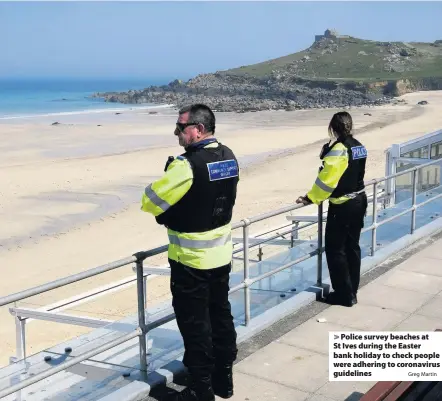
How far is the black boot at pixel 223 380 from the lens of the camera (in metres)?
4.16

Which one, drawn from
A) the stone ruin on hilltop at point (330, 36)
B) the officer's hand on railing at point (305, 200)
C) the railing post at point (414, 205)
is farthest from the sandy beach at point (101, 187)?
the stone ruin on hilltop at point (330, 36)

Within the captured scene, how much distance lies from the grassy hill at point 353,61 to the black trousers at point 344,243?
115234 mm

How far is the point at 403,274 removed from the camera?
679 cm

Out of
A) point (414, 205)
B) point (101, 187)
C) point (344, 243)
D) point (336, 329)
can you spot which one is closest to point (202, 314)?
point (336, 329)

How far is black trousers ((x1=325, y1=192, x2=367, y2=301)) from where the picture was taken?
5617 mm

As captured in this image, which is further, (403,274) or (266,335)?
(403,274)

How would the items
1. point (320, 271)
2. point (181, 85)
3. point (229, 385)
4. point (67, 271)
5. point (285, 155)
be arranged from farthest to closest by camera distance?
point (181, 85) → point (285, 155) → point (67, 271) → point (320, 271) → point (229, 385)

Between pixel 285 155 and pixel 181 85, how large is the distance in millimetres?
79968

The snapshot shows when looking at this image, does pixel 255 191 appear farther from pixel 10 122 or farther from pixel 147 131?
pixel 10 122

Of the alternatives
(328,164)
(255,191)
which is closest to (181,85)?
(255,191)

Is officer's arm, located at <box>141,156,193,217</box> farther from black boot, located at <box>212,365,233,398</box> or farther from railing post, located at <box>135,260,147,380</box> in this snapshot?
black boot, located at <box>212,365,233,398</box>

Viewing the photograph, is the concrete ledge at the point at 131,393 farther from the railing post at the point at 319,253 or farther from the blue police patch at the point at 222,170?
the railing post at the point at 319,253

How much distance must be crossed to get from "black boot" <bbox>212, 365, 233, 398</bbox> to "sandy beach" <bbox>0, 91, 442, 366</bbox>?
222cm

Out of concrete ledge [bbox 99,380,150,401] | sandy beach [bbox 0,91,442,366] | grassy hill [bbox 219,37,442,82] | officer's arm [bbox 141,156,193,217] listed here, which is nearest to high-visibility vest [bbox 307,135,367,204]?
officer's arm [bbox 141,156,193,217]
